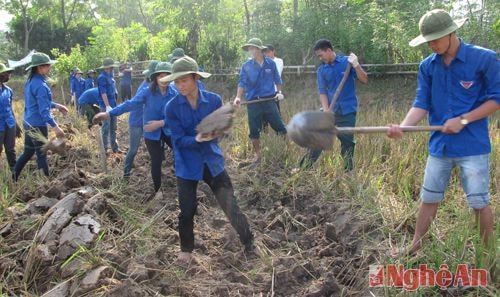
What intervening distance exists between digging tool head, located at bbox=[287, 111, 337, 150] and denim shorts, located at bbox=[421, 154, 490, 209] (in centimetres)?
72

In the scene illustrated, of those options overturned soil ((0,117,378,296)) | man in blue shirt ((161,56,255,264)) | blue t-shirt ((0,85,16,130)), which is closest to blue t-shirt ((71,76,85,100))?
blue t-shirt ((0,85,16,130))

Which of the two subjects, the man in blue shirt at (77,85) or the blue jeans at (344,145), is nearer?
the blue jeans at (344,145)

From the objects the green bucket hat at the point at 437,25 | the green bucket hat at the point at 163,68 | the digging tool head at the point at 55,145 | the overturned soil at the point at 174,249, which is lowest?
the overturned soil at the point at 174,249

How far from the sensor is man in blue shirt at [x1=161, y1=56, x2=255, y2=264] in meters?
3.58

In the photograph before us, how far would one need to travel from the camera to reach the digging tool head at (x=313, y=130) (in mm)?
3139

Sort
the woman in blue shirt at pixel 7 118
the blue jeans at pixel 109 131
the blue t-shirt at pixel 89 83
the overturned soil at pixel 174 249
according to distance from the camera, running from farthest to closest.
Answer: the blue t-shirt at pixel 89 83 < the blue jeans at pixel 109 131 < the woman in blue shirt at pixel 7 118 < the overturned soil at pixel 174 249

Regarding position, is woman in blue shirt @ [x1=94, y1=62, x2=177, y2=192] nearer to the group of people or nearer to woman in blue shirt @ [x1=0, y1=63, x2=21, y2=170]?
the group of people

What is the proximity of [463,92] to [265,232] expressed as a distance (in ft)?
7.13

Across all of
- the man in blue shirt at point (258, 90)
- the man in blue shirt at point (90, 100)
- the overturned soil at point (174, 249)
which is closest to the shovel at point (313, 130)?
the overturned soil at point (174, 249)

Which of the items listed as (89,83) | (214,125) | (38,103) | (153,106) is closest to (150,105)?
(153,106)

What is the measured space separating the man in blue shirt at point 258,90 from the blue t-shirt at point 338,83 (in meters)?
1.09

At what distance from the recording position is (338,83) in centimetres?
536

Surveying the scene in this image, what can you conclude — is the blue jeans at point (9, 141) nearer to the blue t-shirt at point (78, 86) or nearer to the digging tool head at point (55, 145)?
the digging tool head at point (55, 145)

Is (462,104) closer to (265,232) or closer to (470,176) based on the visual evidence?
(470,176)
